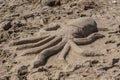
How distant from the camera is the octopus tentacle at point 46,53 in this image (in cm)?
411

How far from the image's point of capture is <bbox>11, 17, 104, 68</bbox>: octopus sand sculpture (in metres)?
4.34

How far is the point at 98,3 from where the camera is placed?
5930 millimetres

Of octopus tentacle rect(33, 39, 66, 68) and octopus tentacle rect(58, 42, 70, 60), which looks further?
octopus tentacle rect(58, 42, 70, 60)

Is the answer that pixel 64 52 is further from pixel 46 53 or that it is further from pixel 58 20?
pixel 58 20

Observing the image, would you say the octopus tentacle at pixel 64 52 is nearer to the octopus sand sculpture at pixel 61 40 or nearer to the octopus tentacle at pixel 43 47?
the octopus sand sculpture at pixel 61 40

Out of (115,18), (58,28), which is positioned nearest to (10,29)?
(58,28)

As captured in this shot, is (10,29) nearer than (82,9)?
Yes

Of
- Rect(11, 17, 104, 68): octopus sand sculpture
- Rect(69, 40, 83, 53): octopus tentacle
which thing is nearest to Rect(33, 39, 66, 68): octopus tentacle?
Rect(11, 17, 104, 68): octopus sand sculpture

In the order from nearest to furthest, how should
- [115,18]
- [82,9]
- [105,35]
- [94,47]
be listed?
[94,47]
[105,35]
[115,18]
[82,9]

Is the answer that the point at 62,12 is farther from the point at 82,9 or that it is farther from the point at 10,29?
the point at 10,29

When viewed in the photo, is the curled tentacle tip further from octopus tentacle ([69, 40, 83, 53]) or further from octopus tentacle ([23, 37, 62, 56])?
octopus tentacle ([69, 40, 83, 53])

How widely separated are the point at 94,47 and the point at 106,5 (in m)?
1.58

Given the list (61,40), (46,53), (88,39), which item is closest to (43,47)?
(46,53)

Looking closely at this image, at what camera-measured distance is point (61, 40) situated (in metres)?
4.58
